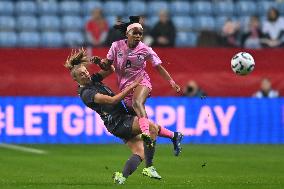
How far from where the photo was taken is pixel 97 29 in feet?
69.7

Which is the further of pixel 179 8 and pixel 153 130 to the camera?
pixel 179 8

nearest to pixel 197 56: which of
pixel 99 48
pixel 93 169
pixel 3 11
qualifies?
pixel 99 48

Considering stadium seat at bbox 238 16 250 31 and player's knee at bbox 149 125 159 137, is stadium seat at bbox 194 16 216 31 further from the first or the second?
player's knee at bbox 149 125 159 137

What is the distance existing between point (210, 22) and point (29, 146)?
21.5 ft

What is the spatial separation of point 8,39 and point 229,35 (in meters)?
5.02

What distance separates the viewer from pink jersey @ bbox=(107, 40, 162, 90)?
40.2ft

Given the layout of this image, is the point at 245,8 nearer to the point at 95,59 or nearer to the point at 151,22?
the point at 151,22

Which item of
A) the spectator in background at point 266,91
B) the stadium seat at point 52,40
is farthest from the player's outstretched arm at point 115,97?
the stadium seat at point 52,40

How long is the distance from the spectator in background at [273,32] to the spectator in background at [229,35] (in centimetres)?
66

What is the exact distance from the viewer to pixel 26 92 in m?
20.3

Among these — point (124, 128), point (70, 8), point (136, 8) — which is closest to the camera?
point (124, 128)

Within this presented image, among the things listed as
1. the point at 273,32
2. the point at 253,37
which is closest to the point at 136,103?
the point at 253,37

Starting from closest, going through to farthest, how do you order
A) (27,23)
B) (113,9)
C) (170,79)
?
(170,79) < (27,23) < (113,9)

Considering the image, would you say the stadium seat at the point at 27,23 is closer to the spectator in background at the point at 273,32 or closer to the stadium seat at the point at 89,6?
the stadium seat at the point at 89,6
